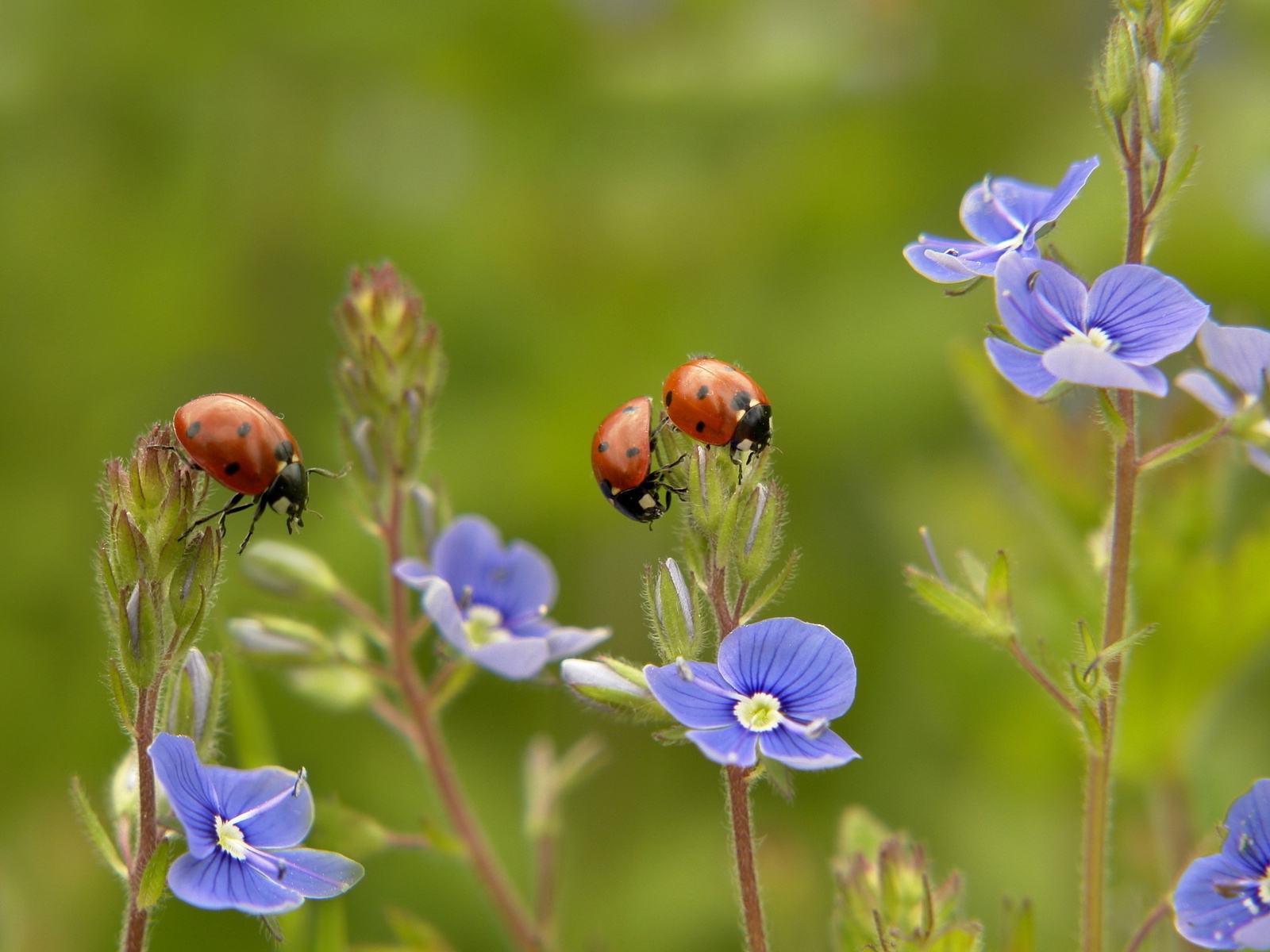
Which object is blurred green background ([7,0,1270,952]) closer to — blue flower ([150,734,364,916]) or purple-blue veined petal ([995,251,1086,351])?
purple-blue veined petal ([995,251,1086,351])

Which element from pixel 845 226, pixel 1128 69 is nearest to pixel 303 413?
pixel 845 226

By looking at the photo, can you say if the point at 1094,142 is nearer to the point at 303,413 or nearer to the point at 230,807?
the point at 303,413

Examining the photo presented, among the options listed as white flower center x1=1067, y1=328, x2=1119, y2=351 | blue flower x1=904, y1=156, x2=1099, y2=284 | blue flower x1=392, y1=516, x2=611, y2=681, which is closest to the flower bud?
blue flower x1=392, y1=516, x2=611, y2=681

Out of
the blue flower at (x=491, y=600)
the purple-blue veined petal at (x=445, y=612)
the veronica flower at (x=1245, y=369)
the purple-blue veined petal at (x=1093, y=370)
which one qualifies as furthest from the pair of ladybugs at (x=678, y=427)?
the veronica flower at (x=1245, y=369)

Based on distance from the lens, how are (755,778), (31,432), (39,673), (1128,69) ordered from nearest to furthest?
(755,778) < (1128,69) < (39,673) < (31,432)

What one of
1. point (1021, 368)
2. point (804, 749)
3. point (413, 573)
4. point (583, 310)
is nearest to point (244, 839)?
point (413, 573)

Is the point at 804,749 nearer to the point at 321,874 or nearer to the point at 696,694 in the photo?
the point at 696,694
